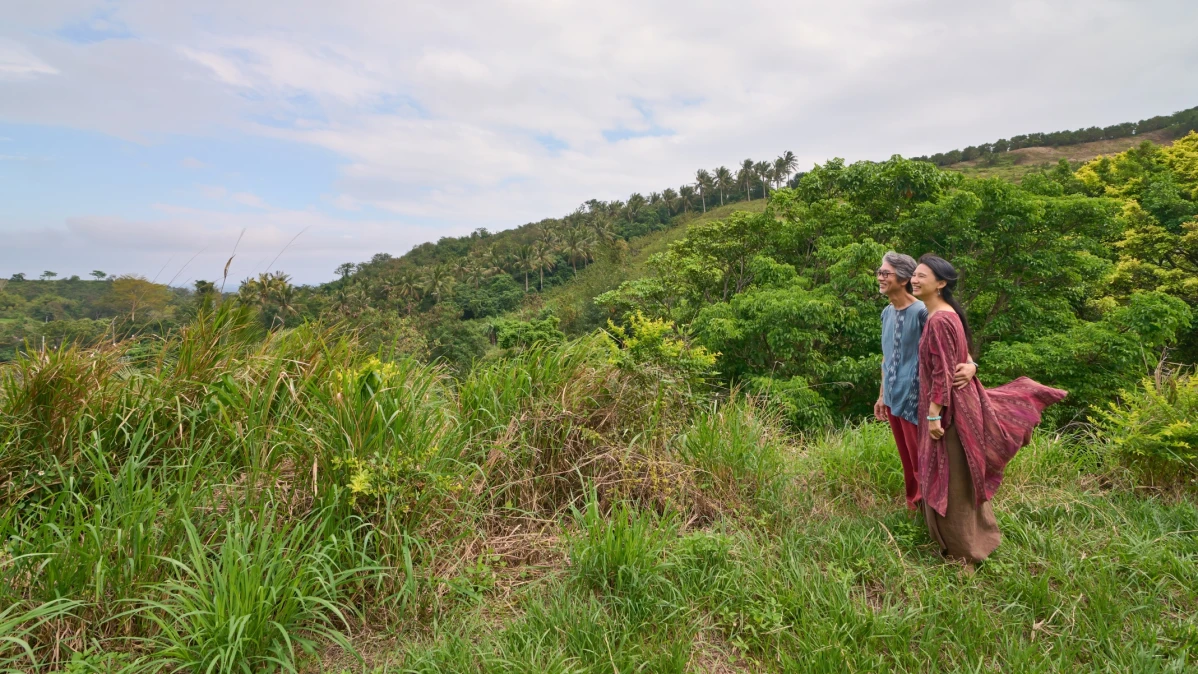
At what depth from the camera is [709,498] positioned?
2.78 metres

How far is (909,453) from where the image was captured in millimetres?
2727

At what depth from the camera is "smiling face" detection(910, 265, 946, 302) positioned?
245 centimetres

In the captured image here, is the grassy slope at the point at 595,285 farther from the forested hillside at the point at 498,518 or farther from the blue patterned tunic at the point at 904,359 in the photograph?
the blue patterned tunic at the point at 904,359

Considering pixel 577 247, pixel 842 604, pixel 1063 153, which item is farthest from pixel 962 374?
pixel 1063 153

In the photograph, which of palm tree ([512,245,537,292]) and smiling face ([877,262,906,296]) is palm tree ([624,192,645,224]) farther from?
smiling face ([877,262,906,296])

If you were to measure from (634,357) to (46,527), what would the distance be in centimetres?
248

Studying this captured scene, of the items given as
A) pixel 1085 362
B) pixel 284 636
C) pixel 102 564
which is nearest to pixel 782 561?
pixel 284 636

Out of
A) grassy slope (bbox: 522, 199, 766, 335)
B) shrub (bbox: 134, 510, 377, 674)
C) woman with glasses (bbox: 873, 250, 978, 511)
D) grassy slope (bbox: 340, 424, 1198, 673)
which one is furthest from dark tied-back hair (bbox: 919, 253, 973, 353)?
grassy slope (bbox: 522, 199, 766, 335)

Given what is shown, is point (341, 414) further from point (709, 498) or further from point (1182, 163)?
point (1182, 163)

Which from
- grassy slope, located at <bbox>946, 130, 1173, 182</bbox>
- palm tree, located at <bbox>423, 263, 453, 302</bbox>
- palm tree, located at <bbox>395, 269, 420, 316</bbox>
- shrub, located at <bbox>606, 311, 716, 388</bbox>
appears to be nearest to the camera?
shrub, located at <bbox>606, 311, 716, 388</bbox>

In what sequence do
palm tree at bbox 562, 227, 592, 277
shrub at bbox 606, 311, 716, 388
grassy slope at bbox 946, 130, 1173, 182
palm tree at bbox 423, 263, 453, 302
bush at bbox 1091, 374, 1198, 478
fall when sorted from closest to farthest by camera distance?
bush at bbox 1091, 374, 1198, 478, shrub at bbox 606, 311, 716, 388, palm tree at bbox 423, 263, 453, 302, grassy slope at bbox 946, 130, 1173, 182, palm tree at bbox 562, 227, 592, 277

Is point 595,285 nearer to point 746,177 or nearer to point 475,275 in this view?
point 475,275

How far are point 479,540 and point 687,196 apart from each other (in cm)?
7695

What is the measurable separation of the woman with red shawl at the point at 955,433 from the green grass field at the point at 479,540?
17cm
